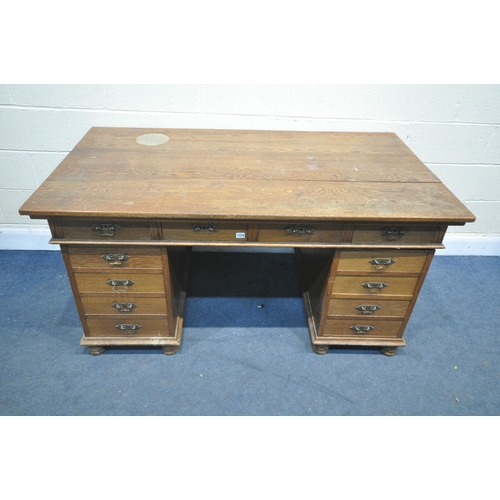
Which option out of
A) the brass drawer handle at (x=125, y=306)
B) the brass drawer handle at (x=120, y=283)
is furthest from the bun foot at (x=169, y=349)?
the brass drawer handle at (x=120, y=283)

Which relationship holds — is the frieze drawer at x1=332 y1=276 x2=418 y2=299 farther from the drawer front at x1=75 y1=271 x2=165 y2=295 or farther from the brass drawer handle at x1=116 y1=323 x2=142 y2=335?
the brass drawer handle at x1=116 y1=323 x2=142 y2=335

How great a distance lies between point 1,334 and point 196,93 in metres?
1.43

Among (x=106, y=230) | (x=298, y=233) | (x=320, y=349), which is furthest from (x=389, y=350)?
(x=106, y=230)

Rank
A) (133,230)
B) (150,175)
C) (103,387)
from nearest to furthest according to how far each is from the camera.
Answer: (133,230), (150,175), (103,387)

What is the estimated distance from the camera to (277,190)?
49.9 inches

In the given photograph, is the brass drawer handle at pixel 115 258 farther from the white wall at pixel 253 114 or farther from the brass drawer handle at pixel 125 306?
the white wall at pixel 253 114

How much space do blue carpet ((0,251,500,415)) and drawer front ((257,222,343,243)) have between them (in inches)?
24.0

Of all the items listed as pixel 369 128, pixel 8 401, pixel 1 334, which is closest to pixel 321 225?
pixel 369 128

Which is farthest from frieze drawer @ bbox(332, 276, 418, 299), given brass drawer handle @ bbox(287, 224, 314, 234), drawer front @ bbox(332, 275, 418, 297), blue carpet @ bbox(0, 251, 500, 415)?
blue carpet @ bbox(0, 251, 500, 415)

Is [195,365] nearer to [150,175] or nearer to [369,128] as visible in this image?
[150,175]

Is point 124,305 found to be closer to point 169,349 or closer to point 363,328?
point 169,349

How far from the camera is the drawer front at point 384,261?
130 cm

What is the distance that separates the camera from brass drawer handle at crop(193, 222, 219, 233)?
3.95ft

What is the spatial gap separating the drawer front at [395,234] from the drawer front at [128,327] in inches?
33.3
